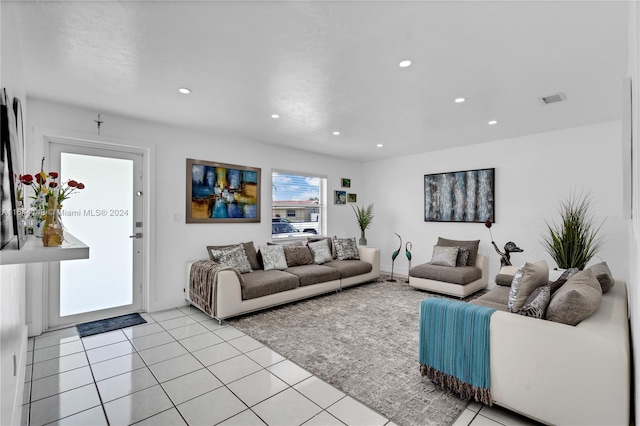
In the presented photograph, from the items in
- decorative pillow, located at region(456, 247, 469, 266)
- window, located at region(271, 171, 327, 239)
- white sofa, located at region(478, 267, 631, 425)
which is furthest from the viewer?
window, located at region(271, 171, 327, 239)

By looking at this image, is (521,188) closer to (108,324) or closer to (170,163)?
(170,163)

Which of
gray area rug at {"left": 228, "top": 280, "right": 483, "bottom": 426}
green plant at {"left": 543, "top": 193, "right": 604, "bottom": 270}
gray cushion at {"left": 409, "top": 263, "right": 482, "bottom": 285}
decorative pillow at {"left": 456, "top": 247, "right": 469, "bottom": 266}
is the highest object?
green plant at {"left": 543, "top": 193, "right": 604, "bottom": 270}

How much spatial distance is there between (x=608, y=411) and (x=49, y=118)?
531 cm

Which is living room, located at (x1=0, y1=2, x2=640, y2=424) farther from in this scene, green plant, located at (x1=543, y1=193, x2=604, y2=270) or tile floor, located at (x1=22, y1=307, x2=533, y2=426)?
tile floor, located at (x1=22, y1=307, x2=533, y2=426)

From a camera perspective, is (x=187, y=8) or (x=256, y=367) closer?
Result: (x=187, y=8)

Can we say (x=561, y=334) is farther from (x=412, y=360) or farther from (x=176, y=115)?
(x=176, y=115)

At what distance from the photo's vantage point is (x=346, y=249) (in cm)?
569

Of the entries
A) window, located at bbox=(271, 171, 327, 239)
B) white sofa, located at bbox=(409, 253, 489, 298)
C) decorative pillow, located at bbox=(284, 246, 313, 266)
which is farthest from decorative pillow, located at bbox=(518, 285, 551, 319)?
window, located at bbox=(271, 171, 327, 239)

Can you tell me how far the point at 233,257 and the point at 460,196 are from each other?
4.11 m

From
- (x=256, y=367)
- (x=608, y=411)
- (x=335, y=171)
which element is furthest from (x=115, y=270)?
(x=608, y=411)

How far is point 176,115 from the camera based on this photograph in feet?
12.3

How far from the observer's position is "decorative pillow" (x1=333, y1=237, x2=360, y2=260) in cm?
563

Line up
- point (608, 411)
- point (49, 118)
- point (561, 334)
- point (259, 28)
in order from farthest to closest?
point (49, 118)
point (259, 28)
point (561, 334)
point (608, 411)

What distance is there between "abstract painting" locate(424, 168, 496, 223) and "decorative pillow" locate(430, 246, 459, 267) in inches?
30.0
